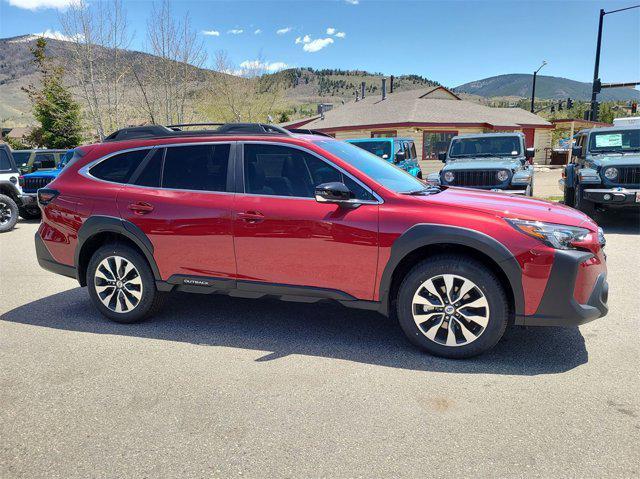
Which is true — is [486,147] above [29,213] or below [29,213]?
above

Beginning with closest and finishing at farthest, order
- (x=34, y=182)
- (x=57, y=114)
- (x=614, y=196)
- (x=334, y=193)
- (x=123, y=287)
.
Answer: (x=334, y=193) → (x=123, y=287) → (x=614, y=196) → (x=34, y=182) → (x=57, y=114)

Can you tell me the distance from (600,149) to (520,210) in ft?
26.4

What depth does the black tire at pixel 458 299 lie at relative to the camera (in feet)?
11.2

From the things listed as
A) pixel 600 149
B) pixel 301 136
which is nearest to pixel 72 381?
pixel 301 136

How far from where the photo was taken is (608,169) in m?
9.04

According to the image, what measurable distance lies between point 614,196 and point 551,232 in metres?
6.76

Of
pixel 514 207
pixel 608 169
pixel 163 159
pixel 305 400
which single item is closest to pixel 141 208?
pixel 163 159

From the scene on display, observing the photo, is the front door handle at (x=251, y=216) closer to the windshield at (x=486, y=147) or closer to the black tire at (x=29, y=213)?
the windshield at (x=486, y=147)

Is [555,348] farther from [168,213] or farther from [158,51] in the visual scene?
[158,51]

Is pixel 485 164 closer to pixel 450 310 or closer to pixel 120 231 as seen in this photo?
pixel 450 310

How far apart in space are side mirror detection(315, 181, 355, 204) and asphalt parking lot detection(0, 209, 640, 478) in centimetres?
123

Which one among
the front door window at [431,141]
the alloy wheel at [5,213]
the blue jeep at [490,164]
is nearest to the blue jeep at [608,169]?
the blue jeep at [490,164]

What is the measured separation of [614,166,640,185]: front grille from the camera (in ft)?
29.0

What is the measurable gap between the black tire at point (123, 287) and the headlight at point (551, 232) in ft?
10.3
